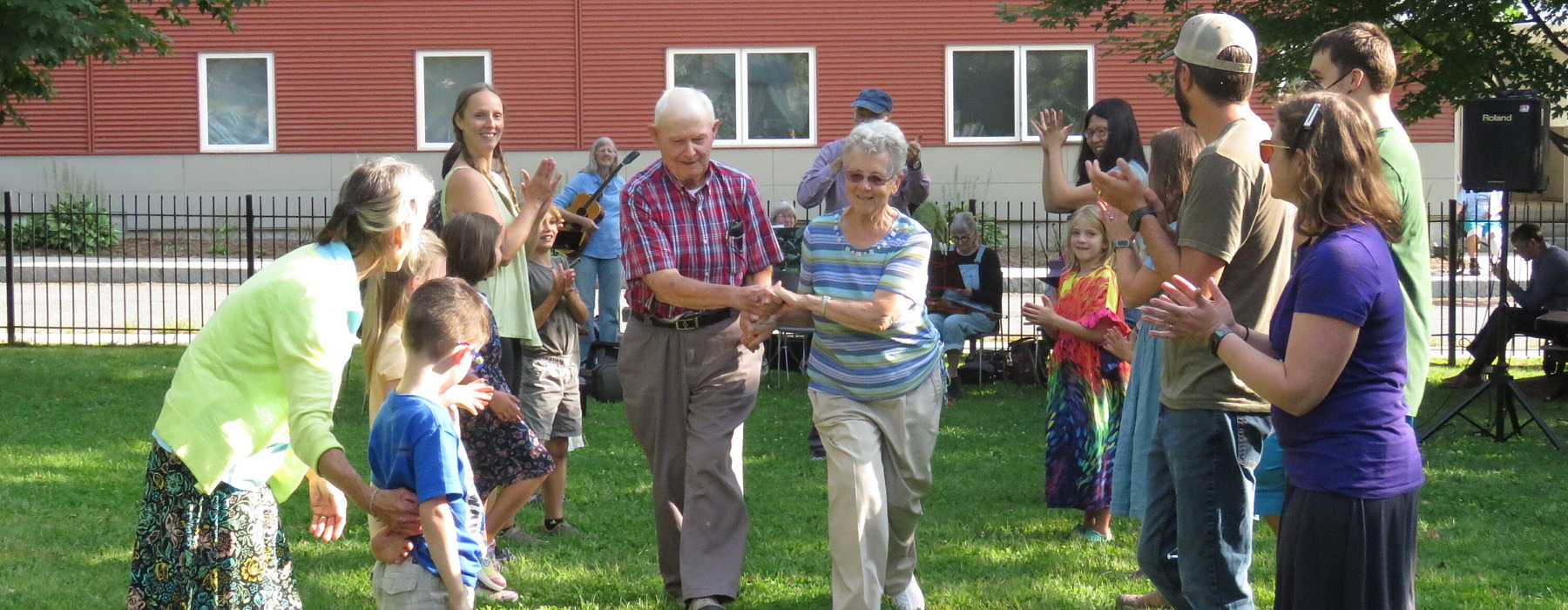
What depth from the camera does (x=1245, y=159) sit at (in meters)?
3.69

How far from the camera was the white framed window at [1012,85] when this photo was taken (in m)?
23.5

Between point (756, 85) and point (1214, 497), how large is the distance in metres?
20.4

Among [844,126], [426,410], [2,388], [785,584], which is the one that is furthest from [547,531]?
[844,126]

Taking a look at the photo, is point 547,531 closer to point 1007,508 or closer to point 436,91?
point 1007,508

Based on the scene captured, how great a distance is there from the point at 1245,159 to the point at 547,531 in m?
3.79

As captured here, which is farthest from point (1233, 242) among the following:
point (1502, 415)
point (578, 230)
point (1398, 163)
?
point (1502, 415)

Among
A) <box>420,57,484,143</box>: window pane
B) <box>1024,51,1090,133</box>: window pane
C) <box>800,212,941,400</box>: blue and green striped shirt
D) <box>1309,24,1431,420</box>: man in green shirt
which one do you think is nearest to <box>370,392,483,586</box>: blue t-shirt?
<box>800,212,941,400</box>: blue and green striped shirt

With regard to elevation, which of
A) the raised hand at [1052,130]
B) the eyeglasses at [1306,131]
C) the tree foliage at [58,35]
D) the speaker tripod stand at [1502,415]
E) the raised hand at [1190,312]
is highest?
the tree foliage at [58,35]

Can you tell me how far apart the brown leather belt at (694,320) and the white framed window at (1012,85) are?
62.0 ft

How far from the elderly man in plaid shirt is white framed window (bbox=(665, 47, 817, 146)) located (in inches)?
733

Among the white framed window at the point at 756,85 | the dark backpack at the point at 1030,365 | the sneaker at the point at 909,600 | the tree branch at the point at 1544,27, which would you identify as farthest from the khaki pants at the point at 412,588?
the white framed window at the point at 756,85

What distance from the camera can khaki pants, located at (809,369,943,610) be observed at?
4.71 m

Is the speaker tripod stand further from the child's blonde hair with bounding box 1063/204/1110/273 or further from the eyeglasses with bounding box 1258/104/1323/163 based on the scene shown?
the eyeglasses with bounding box 1258/104/1323/163

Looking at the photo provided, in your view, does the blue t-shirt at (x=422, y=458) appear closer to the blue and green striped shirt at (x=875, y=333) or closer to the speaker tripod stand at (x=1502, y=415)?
the blue and green striped shirt at (x=875, y=333)
